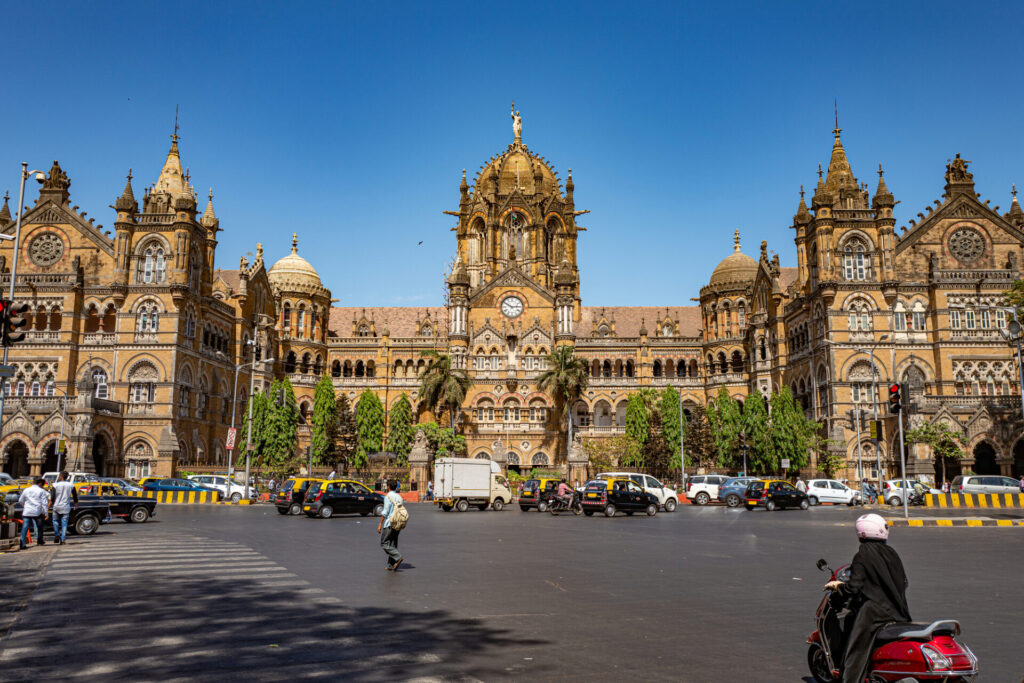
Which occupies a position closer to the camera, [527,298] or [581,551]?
[581,551]

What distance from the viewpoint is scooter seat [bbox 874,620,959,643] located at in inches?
277

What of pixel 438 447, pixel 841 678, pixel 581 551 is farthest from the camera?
pixel 438 447

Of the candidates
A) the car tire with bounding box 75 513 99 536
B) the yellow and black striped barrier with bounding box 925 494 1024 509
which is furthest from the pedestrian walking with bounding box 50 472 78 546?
the yellow and black striped barrier with bounding box 925 494 1024 509

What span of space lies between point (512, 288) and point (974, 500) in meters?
43.1

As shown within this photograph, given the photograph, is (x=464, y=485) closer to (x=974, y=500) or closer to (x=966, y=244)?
(x=974, y=500)

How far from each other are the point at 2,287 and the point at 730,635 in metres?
63.6

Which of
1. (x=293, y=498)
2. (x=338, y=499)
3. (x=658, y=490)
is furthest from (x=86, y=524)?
(x=658, y=490)

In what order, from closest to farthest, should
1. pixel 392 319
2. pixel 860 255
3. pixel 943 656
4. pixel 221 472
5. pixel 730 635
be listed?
pixel 943 656, pixel 730 635, pixel 221 472, pixel 860 255, pixel 392 319

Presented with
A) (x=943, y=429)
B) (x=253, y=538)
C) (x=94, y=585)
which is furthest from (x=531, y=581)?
(x=943, y=429)

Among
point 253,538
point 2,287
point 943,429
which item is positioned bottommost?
point 253,538

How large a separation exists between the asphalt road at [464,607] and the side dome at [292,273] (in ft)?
185

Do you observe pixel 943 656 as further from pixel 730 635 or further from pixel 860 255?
pixel 860 255

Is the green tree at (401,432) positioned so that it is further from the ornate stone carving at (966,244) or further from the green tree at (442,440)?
the ornate stone carving at (966,244)

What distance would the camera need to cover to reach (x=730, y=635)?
34.0 feet
